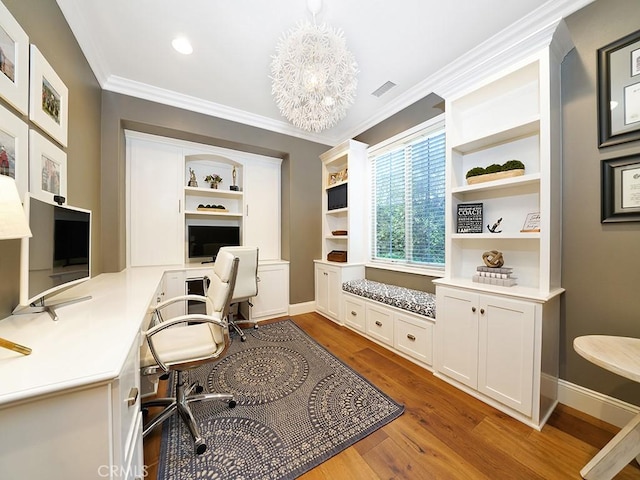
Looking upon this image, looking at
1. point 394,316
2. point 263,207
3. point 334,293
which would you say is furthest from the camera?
point 263,207

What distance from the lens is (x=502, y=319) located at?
1.63 meters

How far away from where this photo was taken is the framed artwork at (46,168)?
1.30 meters

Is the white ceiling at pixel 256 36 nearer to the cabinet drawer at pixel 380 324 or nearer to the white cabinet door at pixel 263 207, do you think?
the white cabinet door at pixel 263 207

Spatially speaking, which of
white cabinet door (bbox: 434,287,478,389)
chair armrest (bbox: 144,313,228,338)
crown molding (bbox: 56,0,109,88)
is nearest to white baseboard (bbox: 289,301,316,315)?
white cabinet door (bbox: 434,287,478,389)

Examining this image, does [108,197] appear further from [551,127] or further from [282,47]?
[551,127]

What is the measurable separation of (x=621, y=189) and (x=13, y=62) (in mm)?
3501

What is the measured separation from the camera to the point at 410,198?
9.41ft

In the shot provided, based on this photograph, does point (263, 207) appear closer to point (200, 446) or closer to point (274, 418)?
point (274, 418)

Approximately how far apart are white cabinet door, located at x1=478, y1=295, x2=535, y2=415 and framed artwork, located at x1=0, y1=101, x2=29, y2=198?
289 centimetres

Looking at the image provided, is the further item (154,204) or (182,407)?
(154,204)

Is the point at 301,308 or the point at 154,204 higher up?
the point at 154,204

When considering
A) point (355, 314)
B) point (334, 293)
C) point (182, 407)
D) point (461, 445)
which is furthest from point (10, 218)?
point (334, 293)

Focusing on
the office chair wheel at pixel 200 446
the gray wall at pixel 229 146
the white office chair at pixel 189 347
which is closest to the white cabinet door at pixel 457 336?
the white office chair at pixel 189 347

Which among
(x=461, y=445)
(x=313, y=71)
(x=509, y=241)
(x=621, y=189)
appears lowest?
(x=461, y=445)
